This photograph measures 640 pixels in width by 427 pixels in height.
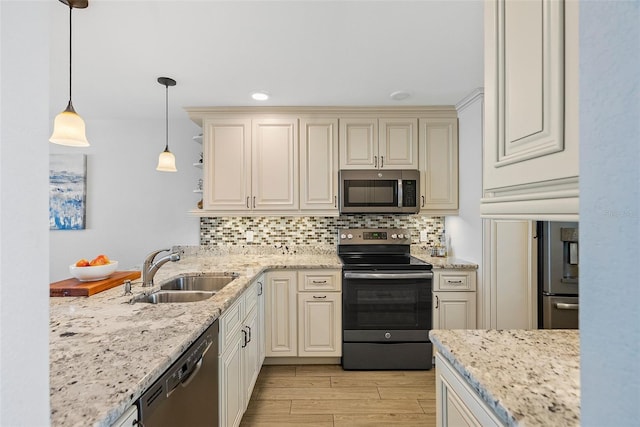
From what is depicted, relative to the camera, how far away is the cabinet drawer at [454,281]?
8.95ft

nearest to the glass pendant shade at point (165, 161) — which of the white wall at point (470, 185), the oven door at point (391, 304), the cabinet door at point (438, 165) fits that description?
the oven door at point (391, 304)

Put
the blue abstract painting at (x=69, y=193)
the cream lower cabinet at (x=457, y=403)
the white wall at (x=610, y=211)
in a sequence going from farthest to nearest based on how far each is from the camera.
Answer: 1. the blue abstract painting at (x=69, y=193)
2. the cream lower cabinet at (x=457, y=403)
3. the white wall at (x=610, y=211)

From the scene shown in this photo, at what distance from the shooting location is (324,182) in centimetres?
308

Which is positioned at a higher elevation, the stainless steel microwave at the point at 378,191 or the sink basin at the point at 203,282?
the stainless steel microwave at the point at 378,191

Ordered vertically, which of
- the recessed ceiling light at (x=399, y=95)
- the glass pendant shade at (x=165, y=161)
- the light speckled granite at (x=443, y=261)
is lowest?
the light speckled granite at (x=443, y=261)

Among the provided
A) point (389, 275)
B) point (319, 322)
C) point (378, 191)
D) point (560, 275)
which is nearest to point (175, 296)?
point (319, 322)

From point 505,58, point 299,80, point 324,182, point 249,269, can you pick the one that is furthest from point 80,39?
point 505,58

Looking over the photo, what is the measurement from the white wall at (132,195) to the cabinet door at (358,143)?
1586 mm

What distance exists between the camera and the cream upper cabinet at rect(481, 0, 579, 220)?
0.54 metres

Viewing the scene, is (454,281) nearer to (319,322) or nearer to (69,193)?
(319,322)

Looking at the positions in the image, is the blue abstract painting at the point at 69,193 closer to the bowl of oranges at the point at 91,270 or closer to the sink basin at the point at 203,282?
the bowl of oranges at the point at 91,270

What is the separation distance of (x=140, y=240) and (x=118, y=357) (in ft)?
9.14

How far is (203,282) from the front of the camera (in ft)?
7.52

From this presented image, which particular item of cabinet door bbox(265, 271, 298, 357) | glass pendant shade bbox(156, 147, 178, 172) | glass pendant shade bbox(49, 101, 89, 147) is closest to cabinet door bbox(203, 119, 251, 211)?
glass pendant shade bbox(156, 147, 178, 172)
